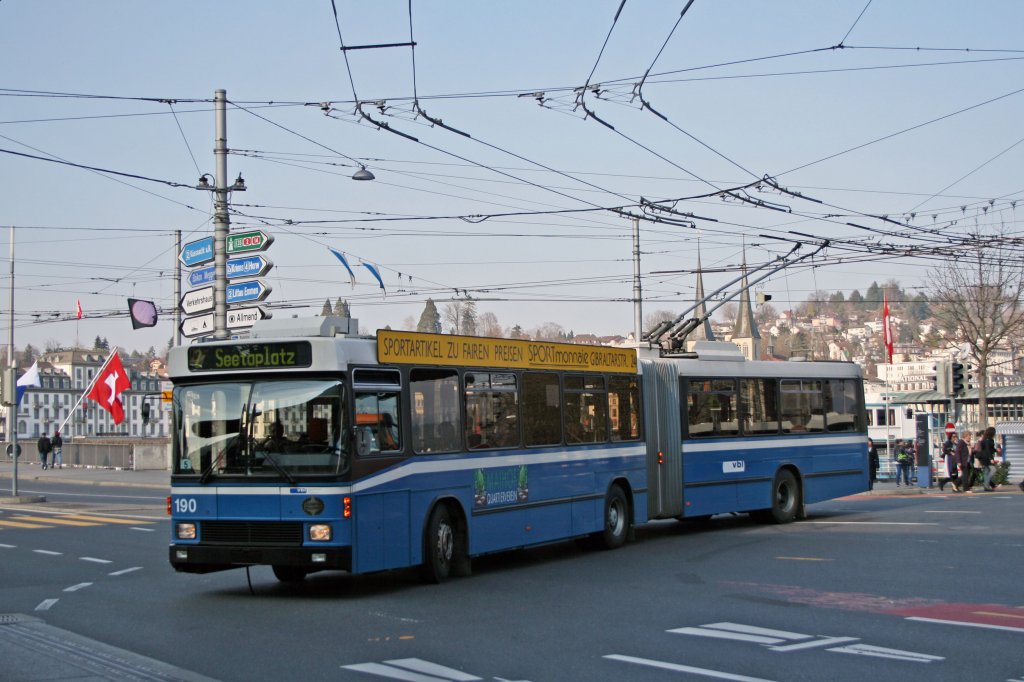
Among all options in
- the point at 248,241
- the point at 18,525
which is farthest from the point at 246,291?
the point at 18,525

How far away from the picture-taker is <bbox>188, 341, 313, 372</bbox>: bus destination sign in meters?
13.0

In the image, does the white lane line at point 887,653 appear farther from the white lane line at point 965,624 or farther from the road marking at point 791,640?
the white lane line at point 965,624

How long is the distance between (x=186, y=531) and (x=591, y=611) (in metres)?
4.41

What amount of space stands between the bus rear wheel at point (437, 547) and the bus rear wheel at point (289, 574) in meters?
1.43

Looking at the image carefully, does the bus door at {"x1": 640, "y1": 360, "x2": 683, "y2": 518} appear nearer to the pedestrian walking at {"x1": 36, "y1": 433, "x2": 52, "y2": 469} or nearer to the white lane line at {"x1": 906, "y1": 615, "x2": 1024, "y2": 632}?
the white lane line at {"x1": 906, "y1": 615, "x2": 1024, "y2": 632}

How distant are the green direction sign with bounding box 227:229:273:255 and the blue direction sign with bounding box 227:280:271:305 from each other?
2.00ft

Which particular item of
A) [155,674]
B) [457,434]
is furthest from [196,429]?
[155,674]

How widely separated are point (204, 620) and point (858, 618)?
5.90 m

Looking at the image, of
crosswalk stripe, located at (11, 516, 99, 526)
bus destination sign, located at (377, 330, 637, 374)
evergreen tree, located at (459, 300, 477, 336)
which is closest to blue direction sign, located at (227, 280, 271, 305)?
crosswalk stripe, located at (11, 516, 99, 526)

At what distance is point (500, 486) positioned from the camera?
611 inches

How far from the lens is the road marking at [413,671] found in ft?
27.9

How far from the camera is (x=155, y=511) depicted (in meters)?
28.6

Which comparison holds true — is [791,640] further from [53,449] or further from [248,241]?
[53,449]

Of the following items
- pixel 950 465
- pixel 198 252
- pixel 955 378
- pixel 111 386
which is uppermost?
pixel 198 252
